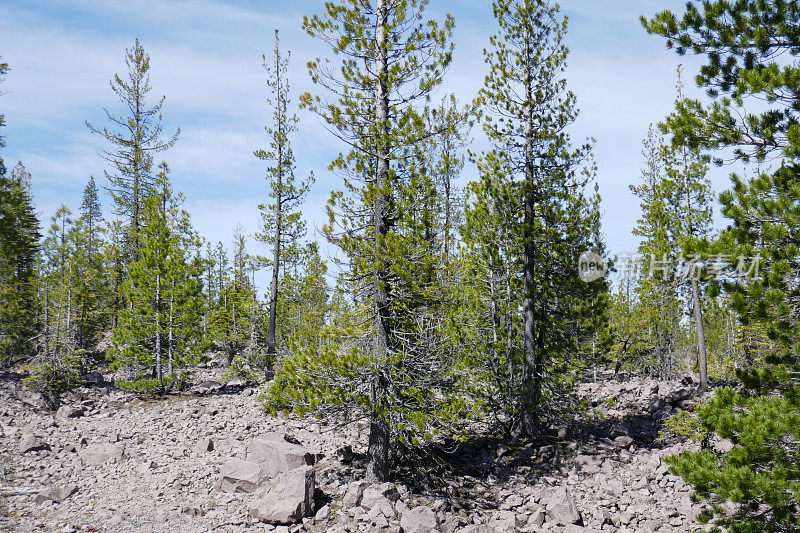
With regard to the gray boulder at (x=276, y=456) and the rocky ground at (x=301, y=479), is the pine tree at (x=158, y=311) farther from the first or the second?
the gray boulder at (x=276, y=456)

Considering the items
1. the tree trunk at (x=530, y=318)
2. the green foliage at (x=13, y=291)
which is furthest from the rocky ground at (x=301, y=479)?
the green foliage at (x=13, y=291)

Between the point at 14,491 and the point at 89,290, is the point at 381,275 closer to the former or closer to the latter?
the point at 14,491

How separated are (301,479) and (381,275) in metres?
4.11

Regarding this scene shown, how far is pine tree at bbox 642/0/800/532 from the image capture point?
570 cm

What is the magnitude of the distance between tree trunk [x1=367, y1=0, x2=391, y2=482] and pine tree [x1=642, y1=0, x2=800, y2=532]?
505 centimetres

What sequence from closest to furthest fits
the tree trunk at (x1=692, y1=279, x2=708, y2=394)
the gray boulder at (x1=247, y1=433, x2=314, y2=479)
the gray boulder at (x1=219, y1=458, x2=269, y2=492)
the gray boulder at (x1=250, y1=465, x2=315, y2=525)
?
the gray boulder at (x1=250, y1=465, x2=315, y2=525), the gray boulder at (x1=219, y1=458, x2=269, y2=492), the gray boulder at (x1=247, y1=433, x2=314, y2=479), the tree trunk at (x1=692, y1=279, x2=708, y2=394)

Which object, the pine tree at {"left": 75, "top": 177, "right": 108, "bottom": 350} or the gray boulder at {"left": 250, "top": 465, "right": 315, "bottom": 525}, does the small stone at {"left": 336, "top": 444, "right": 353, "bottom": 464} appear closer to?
the gray boulder at {"left": 250, "top": 465, "right": 315, "bottom": 525}

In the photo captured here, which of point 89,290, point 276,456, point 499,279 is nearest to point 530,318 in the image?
point 499,279

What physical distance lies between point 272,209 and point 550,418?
1490 cm

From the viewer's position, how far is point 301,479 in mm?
8695

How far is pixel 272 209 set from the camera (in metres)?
21.9

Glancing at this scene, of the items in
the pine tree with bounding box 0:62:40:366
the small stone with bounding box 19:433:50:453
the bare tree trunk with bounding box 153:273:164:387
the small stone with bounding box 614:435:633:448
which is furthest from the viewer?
the pine tree with bounding box 0:62:40:366

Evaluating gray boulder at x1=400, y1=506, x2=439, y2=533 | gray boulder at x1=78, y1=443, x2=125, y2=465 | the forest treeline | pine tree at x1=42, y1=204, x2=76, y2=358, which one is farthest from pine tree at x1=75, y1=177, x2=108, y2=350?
gray boulder at x1=400, y1=506, x2=439, y2=533

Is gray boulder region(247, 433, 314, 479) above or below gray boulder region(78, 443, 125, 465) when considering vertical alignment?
above
